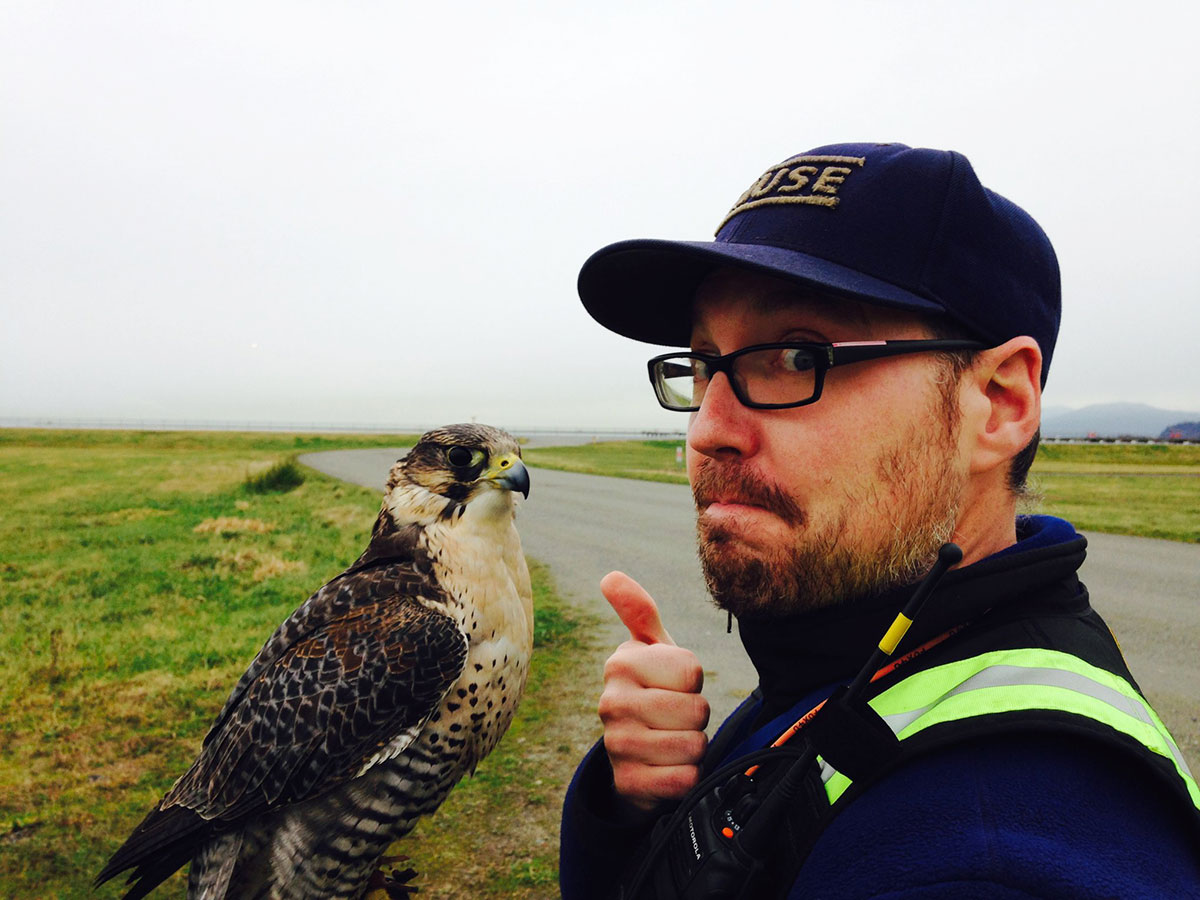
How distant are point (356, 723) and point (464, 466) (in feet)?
3.05

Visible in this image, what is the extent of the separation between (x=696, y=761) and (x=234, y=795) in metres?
1.68

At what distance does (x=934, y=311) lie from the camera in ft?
4.04

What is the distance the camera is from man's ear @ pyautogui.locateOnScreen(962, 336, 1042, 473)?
4.18 ft

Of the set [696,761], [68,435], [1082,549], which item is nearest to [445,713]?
[696,761]

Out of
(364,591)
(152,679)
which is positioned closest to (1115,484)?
(152,679)

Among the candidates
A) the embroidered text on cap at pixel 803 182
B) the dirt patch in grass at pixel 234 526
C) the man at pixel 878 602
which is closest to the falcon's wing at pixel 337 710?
the man at pixel 878 602

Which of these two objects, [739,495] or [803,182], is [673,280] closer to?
[803,182]

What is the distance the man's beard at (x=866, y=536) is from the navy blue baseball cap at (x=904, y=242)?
0.24 m

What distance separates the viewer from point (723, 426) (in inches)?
54.3

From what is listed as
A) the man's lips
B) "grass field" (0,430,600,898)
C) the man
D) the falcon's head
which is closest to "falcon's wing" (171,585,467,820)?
the falcon's head

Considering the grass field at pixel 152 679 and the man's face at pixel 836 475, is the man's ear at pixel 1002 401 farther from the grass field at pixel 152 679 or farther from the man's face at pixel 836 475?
the grass field at pixel 152 679

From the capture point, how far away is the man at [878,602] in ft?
2.71

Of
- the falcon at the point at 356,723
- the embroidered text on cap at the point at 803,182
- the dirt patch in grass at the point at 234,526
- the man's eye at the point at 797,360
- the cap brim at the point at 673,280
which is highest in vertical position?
the embroidered text on cap at the point at 803,182

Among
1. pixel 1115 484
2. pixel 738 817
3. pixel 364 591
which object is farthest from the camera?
pixel 1115 484
